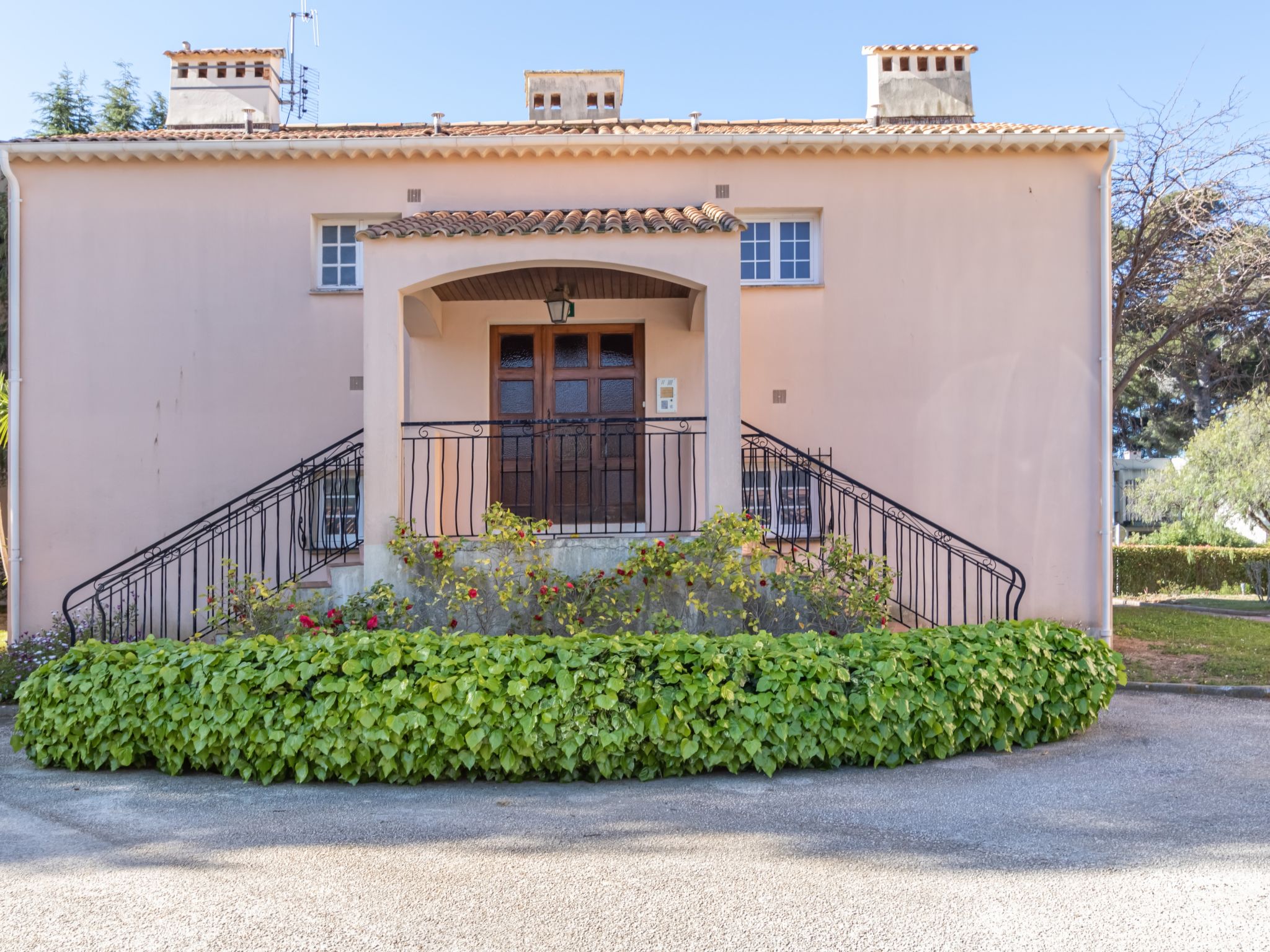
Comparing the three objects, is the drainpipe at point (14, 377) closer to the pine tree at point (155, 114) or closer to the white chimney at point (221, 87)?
the white chimney at point (221, 87)

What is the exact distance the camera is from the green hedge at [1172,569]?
19.3 metres

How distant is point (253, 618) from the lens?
735cm

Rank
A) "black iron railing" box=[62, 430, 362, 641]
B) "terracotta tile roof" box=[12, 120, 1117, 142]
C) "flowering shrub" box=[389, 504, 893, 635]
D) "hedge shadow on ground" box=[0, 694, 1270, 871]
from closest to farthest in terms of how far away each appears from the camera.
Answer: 1. "hedge shadow on ground" box=[0, 694, 1270, 871]
2. "flowering shrub" box=[389, 504, 893, 635]
3. "black iron railing" box=[62, 430, 362, 641]
4. "terracotta tile roof" box=[12, 120, 1117, 142]

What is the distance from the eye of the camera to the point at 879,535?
9.68 m

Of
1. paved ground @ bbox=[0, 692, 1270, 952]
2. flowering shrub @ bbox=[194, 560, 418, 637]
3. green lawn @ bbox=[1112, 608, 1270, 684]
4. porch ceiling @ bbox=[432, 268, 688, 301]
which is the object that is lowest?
green lawn @ bbox=[1112, 608, 1270, 684]

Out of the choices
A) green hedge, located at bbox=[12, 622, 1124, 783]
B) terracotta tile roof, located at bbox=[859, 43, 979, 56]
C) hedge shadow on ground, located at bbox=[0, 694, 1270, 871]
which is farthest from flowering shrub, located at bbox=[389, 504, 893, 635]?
terracotta tile roof, located at bbox=[859, 43, 979, 56]

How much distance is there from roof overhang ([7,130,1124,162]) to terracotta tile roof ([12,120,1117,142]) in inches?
1.5

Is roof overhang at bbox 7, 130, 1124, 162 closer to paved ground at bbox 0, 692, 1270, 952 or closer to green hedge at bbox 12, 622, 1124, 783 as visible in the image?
green hedge at bbox 12, 622, 1124, 783

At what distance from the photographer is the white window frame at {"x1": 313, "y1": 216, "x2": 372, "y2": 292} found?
9.99 metres

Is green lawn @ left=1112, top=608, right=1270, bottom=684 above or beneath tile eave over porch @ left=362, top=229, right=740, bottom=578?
beneath

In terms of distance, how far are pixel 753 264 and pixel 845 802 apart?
6.27 meters

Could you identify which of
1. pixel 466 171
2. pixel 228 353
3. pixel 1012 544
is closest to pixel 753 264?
pixel 466 171

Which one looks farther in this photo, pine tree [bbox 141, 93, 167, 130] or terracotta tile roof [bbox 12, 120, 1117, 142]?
pine tree [bbox 141, 93, 167, 130]

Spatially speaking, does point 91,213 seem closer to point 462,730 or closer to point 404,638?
point 404,638
